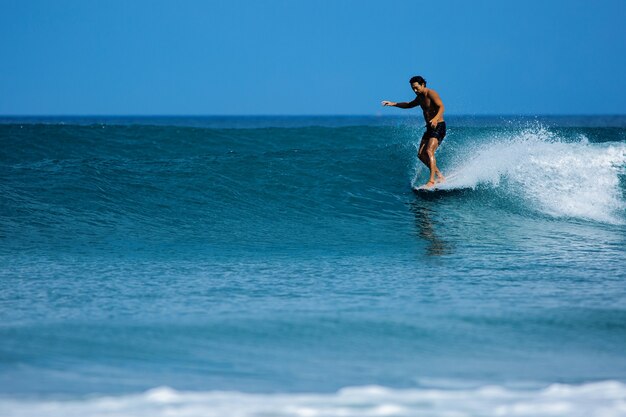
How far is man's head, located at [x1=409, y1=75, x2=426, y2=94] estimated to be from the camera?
1080 centimetres

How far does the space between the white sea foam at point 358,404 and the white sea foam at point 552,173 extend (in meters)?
6.48

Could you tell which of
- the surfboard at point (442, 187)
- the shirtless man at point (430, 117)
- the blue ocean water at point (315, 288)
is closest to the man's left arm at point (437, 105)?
the shirtless man at point (430, 117)

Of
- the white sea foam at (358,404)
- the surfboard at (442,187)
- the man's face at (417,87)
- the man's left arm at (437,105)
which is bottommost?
the white sea foam at (358,404)

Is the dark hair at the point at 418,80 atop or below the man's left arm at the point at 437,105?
atop

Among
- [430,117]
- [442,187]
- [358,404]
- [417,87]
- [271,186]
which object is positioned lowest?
[358,404]

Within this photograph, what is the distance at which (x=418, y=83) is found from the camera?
35.4 feet

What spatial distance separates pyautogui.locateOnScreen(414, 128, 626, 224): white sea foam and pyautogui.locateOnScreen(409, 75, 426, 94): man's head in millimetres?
1547

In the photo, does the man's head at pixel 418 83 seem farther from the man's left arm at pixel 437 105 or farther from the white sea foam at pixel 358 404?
the white sea foam at pixel 358 404

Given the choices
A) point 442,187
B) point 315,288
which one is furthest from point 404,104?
point 315,288

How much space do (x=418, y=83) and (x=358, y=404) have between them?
820 centimetres

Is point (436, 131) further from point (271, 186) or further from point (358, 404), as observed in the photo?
point (358, 404)

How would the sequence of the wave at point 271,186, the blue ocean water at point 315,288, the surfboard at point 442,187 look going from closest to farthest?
the blue ocean water at point 315,288 → the wave at point 271,186 → the surfboard at point 442,187

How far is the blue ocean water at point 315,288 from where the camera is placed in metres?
3.37

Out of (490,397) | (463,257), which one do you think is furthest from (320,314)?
(463,257)
